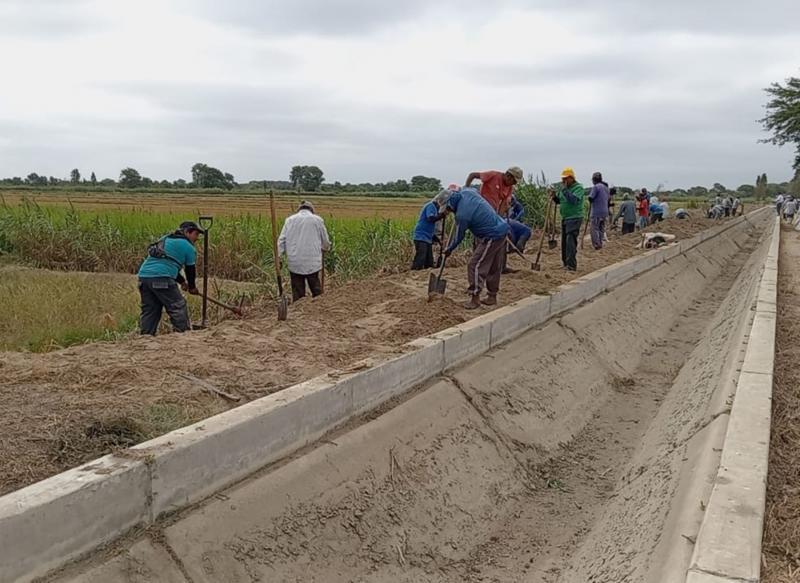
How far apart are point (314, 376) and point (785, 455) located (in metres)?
2.90

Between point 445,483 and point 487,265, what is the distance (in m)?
3.48

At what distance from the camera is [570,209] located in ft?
34.7

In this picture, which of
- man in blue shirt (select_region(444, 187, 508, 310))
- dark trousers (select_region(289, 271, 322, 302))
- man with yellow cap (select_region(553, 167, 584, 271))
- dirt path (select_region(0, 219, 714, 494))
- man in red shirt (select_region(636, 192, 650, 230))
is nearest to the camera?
dirt path (select_region(0, 219, 714, 494))

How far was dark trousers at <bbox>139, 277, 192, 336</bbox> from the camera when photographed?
6918mm

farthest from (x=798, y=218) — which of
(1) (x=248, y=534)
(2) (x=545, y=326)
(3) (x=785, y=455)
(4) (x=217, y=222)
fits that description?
(1) (x=248, y=534)

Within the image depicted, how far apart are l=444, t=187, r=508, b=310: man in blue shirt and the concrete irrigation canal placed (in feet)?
1.47

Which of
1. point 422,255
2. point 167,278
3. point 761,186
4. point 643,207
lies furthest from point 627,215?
point 761,186

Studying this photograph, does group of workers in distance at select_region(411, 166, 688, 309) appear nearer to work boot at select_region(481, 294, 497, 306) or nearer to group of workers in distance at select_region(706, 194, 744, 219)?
work boot at select_region(481, 294, 497, 306)

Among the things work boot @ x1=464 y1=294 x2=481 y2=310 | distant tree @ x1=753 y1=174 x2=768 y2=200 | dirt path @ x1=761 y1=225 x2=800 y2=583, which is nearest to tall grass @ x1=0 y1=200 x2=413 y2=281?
work boot @ x1=464 y1=294 x2=481 y2=310

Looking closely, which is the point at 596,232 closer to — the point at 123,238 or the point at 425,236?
the point at 425,236

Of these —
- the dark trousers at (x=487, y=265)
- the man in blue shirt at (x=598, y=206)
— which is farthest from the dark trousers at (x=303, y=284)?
the man in blue shirt at (x=598, y=206)

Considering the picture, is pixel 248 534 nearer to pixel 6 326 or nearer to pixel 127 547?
pixel 127 547

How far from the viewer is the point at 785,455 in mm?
4059

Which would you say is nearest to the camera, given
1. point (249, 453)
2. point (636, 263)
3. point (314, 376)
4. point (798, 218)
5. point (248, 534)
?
point (248, 534)
